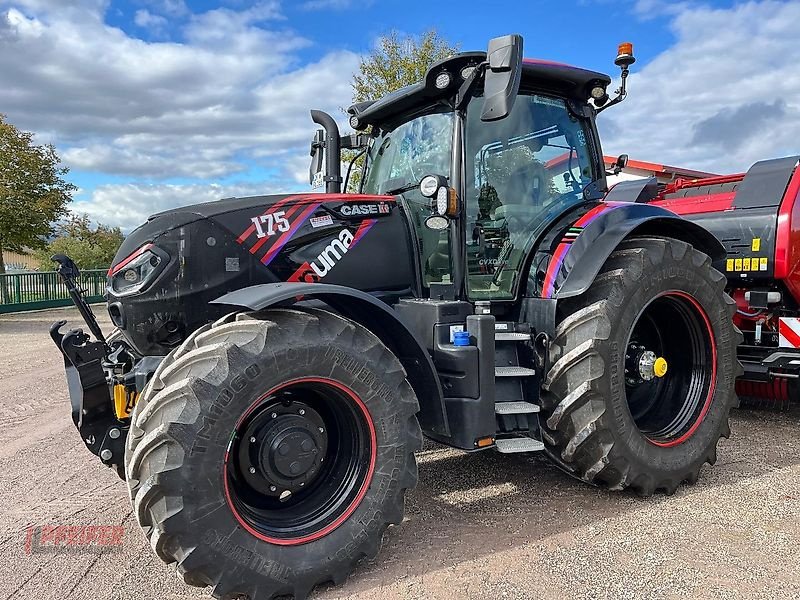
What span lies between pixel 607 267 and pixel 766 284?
8.26 ft

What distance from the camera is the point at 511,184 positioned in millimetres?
4059

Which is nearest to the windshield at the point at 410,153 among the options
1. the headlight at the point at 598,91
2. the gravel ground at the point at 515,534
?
the headlight at the point at 598,91

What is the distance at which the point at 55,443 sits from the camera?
17.4ft

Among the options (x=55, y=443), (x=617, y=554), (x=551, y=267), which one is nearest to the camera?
(x=617, y=554)

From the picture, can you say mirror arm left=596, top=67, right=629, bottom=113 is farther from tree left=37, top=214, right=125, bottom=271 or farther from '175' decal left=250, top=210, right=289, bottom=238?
tree left=37, top=214, right=125, bottom=271

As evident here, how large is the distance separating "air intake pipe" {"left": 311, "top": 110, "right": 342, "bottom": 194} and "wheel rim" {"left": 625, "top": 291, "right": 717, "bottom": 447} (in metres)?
2.38

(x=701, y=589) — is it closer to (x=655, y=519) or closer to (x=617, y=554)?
(x=617, y=554)

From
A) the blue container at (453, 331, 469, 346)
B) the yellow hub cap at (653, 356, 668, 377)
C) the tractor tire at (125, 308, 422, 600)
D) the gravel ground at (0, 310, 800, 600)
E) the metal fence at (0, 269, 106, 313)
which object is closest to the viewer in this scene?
the tractor tire at (125, 308, 422, 600)

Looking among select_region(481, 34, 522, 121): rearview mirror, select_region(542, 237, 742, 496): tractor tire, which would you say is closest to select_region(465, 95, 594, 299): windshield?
select_region(542, 237, 742, 496): tractor tire

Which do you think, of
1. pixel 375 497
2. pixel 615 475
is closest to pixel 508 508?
pixel 615 475

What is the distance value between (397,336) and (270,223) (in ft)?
3.13

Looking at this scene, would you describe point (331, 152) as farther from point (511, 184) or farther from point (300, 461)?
point (300, 461)

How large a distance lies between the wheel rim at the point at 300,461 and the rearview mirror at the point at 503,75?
5.21 feet

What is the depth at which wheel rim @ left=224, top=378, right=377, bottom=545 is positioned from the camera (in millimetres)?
2891
